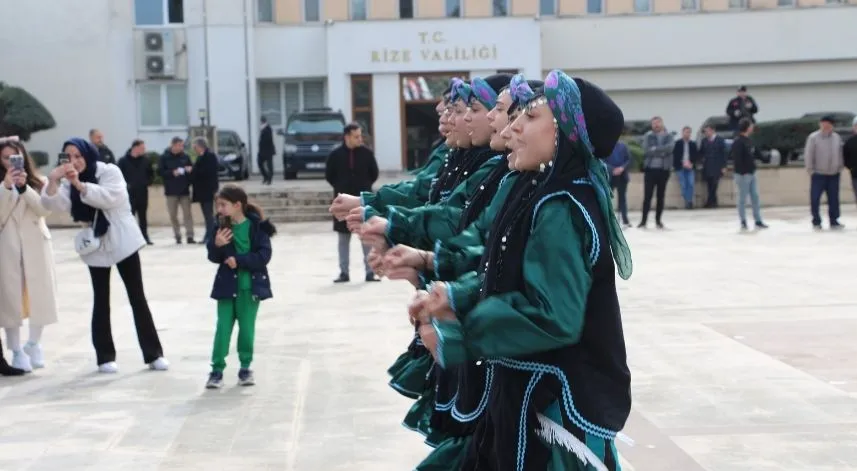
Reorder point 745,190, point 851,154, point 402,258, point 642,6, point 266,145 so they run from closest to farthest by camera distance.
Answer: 1. point 402,258
2. point 851,154
3. point 745,190
4. point 266,145
5. point 642,6

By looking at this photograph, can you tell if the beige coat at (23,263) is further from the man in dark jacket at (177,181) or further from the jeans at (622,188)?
the jeans at (622,188)

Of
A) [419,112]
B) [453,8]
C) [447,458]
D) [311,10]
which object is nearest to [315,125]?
[419,112]

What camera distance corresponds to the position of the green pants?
9445 mm

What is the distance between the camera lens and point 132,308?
408 inches

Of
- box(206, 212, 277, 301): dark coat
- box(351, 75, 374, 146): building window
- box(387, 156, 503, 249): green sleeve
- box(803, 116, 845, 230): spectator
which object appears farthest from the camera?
box(351, 75, 374, 146): building window

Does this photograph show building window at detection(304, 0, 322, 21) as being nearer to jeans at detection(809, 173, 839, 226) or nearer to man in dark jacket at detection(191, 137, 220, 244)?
man in dark jacket at detection(191, 137, 220, 244)

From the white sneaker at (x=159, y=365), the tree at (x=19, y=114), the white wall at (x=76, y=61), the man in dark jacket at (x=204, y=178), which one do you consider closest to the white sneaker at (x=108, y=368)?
the white sneaker at (x=159, y=365)

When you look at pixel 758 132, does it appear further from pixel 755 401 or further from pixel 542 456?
pixel 542 456

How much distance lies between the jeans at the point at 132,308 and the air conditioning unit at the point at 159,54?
30.0 meters

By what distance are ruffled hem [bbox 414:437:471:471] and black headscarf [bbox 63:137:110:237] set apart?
574cm

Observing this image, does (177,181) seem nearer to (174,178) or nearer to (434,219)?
(174,178)

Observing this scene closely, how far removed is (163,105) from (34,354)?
30.8m

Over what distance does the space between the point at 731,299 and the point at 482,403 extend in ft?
30.3

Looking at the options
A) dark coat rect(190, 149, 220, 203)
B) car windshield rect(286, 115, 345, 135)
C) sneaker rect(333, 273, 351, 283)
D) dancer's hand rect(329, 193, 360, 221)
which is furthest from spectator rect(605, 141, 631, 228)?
dancer's hand rect(329, 193, 360, 221)
